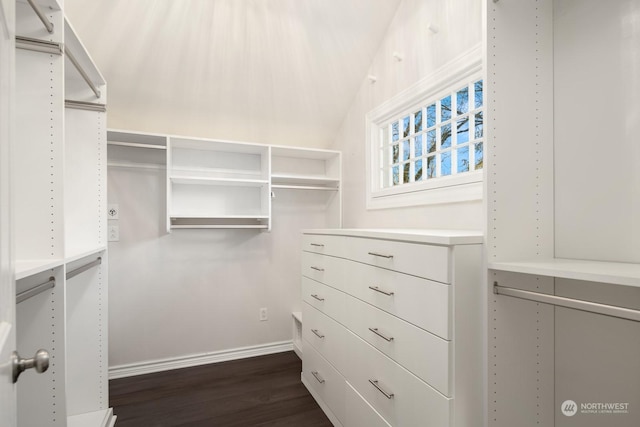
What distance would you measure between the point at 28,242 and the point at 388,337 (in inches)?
57.3

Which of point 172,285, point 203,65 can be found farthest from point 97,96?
point 172,285

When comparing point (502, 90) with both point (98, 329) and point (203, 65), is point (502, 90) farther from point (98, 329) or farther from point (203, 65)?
point (98, 329)

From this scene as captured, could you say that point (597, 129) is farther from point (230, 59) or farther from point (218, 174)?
point (218, 174)

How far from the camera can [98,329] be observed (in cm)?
192

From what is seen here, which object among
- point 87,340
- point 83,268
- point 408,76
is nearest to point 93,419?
point 87,340

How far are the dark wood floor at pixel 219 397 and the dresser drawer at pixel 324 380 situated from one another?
0.10 m


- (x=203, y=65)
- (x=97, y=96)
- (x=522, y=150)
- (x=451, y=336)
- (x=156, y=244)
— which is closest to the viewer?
(x=451, y=336)

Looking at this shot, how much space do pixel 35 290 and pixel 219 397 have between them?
1632 millimetres

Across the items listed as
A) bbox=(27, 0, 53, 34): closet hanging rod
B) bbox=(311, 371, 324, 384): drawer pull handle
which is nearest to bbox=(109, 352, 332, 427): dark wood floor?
bbox=(311, 371, 324, 384): drawer pull handle

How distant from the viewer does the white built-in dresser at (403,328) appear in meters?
1.14

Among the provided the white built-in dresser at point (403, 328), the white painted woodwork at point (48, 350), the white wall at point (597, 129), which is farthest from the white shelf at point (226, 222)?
the white wall at point (597, 129)

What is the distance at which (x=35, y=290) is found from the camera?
1065 mm

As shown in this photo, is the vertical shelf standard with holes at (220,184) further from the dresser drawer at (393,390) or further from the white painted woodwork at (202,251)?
the dresser drawer at (393,390)

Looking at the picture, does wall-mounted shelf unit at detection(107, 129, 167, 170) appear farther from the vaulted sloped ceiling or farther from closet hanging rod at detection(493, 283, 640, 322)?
closet hanging rod at detection(493, 283, 640, 322)
